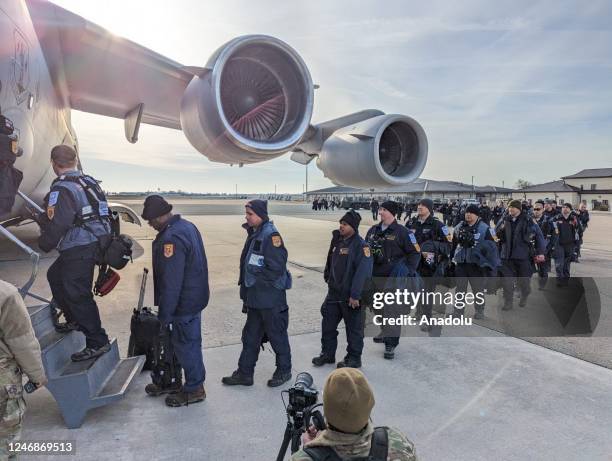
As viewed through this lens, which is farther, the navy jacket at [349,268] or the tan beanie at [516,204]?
the tan beanie at [516,204]

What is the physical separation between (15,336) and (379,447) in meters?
1.86

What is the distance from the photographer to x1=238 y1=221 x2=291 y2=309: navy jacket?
11.5ft

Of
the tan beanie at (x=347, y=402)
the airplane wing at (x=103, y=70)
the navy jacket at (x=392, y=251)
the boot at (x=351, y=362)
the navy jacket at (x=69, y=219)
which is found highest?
the airplane wing at (x=103, y=70)

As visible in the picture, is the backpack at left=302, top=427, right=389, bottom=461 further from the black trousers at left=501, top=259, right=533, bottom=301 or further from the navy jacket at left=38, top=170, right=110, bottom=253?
the black trousers at left=501, top=259, right=533, bottom=301

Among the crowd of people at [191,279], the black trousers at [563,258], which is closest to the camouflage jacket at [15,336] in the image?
the crowd of people at [191,279]

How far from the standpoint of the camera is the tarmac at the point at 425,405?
2711 millimetres

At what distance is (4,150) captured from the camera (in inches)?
118

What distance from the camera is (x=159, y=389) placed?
340 centimetres

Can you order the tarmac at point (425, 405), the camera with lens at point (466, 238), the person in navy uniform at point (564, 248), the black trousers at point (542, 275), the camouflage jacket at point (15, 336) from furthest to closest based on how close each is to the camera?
the person in navy uniform at point (564, 248)
the black trousers at point (542, 275)
the camera with lens at point (466, 238)
the tarmac at point (425, 405)
the camouflage jacket at point (15, 336)

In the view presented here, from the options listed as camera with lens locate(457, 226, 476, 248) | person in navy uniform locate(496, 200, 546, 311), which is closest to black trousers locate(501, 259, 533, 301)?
person in navy uniform locate(496, 200, 546, 311)

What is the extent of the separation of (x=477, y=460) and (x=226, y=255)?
28.5 ft

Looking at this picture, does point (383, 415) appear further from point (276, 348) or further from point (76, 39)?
point (76, 39)

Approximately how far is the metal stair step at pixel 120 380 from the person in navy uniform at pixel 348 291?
5.28 ft

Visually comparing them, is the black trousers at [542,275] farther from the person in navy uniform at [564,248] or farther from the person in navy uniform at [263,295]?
the person in navy uniform at [263,295]
